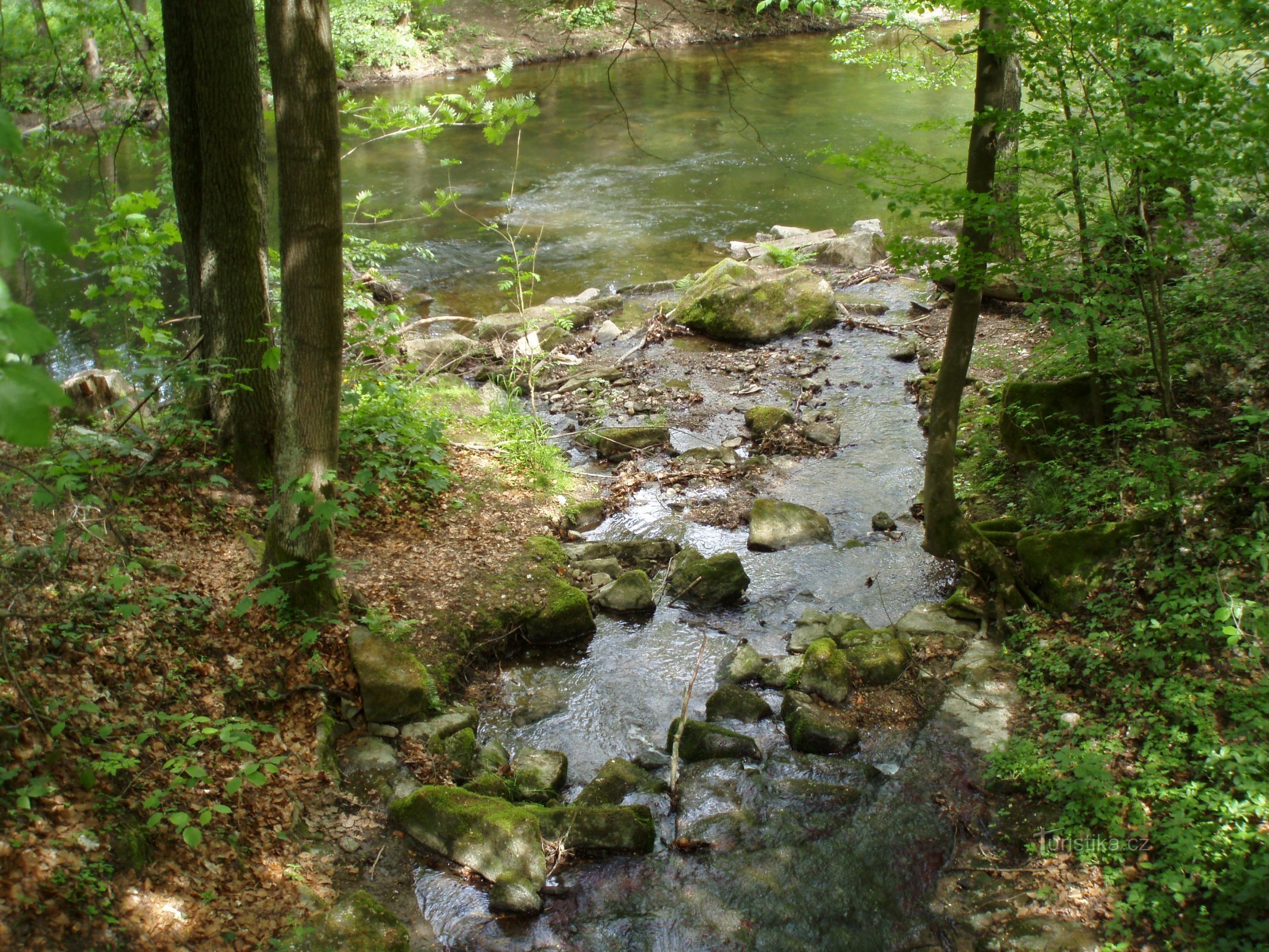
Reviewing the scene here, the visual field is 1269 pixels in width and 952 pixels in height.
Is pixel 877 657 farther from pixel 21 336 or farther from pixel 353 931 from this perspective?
pixel 21 336

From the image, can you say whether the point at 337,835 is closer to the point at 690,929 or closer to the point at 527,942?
the point at 527,942

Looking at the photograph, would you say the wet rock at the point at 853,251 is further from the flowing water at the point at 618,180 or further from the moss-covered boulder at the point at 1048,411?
the moss-covered boulder at the point at 1048,411

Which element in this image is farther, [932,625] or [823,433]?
[823,433]

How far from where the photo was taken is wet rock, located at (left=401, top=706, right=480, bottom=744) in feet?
16.1

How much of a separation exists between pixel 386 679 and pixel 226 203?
10.7 feet

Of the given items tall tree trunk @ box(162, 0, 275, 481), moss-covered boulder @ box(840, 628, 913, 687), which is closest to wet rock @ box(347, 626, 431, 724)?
tall tree trunk @ box(162, 0, 275, 481)

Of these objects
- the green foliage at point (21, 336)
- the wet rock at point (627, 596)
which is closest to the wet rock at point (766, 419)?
the wet rock at point (627, 596)

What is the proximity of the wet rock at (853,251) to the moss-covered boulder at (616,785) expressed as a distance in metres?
11.7

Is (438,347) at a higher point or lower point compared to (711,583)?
higher

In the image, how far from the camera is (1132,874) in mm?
3789

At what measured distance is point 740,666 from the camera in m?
5.92

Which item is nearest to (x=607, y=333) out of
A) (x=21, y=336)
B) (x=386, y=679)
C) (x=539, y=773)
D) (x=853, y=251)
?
(x=853, y=251)

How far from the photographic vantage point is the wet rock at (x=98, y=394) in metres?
6.12

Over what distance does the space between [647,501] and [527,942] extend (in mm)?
4888
